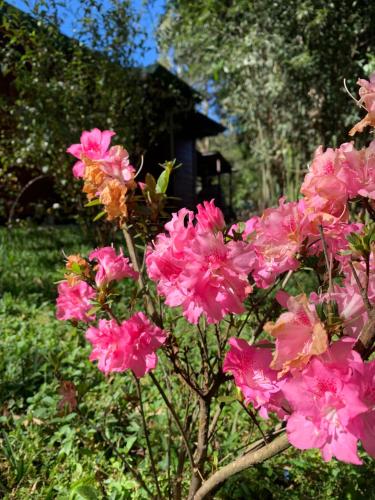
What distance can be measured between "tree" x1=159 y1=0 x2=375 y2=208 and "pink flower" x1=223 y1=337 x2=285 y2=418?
6.09 meters

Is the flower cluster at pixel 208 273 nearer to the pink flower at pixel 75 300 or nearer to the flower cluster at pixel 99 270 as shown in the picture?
the flower cluster at pixel 99 270

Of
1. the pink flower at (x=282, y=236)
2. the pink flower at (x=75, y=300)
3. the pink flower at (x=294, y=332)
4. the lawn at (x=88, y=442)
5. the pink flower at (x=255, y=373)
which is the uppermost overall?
the pink flower at (x=282, y=236)

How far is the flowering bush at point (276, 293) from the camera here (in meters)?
0.66

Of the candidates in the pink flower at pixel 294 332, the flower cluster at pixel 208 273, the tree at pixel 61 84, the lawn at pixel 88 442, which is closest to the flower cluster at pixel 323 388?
the pink flower at pixel 294 332

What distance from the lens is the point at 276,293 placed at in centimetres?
86

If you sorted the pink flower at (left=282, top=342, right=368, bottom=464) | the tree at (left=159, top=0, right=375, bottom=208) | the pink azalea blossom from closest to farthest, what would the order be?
the pink flower at (left=282, top=342, right=368, bottom=464)
the pink azalea blossom
the tree at (left=159, top=0, right=375, bottom=208)

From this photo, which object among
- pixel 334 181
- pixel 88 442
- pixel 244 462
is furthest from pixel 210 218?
pixel 88 442

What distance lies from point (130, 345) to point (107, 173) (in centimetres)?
39

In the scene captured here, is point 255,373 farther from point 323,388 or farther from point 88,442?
point 88,442

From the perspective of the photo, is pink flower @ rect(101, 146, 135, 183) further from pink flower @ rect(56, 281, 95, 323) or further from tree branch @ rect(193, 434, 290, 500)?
tree branch @ rect(193, 434, 290, 500)

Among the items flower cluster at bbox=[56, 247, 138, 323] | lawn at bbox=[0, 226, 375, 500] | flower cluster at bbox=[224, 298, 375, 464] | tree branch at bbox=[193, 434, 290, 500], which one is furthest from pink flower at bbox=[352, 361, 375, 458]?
lawn at bbox=[0, 226, 375, 500]

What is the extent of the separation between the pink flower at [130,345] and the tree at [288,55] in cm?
603

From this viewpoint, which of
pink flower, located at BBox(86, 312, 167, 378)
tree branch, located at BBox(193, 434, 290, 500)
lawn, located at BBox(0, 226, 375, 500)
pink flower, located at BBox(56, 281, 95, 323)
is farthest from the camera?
lawn, located at BBox(0, 226, 375, 500)

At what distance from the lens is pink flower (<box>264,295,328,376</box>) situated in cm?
67
